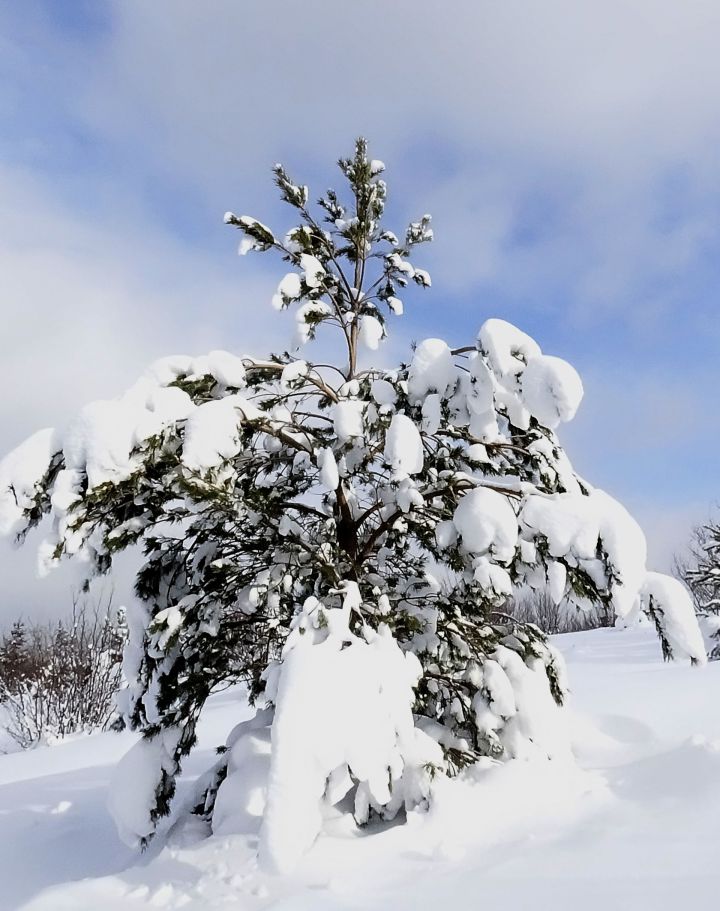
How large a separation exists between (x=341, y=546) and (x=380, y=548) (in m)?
0.36

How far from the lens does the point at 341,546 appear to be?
468 centimetres

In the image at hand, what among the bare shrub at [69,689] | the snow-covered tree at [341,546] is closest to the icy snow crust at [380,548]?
the snow-covered tree at [341,546]

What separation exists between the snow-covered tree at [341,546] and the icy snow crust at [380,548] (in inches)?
0.5

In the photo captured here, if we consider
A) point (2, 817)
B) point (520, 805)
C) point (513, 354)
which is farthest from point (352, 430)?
point (2, 817)

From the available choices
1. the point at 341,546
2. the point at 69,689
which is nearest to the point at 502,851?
the point at 341,546

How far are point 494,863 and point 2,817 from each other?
520 cm

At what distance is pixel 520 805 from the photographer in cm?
362

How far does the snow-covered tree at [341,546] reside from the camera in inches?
123

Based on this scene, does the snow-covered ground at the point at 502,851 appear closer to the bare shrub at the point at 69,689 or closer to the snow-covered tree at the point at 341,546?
the snow-covered tree at the point at 341,546

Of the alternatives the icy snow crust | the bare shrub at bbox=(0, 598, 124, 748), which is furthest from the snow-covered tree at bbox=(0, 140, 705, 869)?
the bare shrub at bbox=(0, 598, 124, 748)

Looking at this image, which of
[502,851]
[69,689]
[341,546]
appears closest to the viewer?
[502,851]

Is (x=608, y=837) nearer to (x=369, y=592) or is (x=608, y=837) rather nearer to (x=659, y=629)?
(x=659, y=629)

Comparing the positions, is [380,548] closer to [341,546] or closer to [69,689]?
[341,546]

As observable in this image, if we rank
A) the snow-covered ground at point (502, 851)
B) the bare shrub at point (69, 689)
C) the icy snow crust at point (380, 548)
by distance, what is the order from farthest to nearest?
1. the bare shrub at point (69, 689)
2. the icy snow crust at point (380, 548)
3. the snow-covered ground at point (502, 851)
